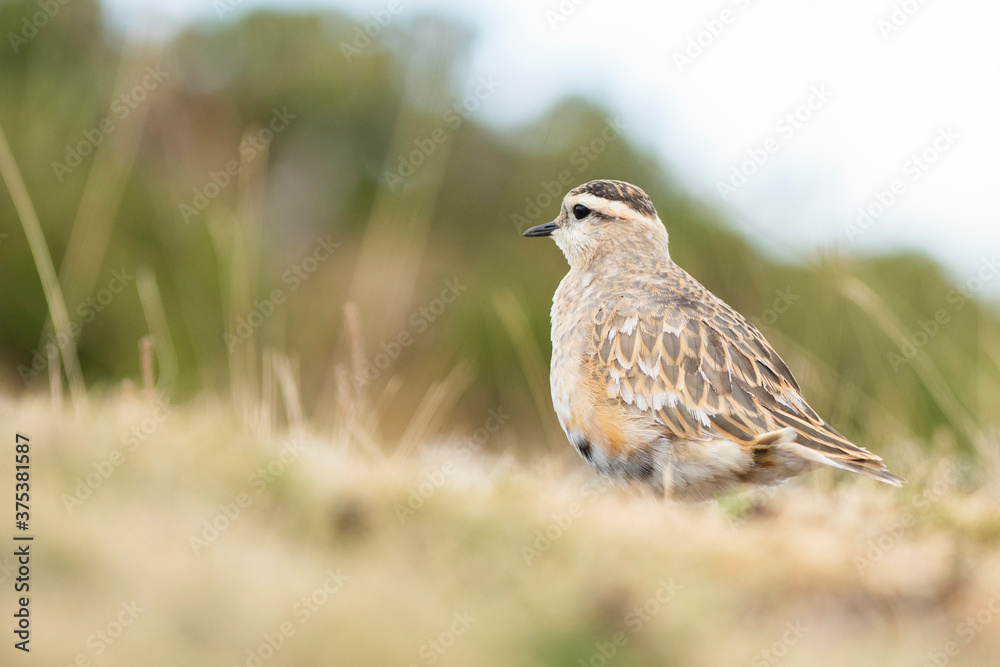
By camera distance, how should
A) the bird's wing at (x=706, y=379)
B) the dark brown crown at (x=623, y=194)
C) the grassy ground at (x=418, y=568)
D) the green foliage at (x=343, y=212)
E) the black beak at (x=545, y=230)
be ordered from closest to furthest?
the grassy ground at (x=418, y=568) → the bird's wing at (x=706, y=379) → the dark brown crown at (x=623, y=194) → the black beak at (x=545, y=230) → the green foliage at (x=343, y=212)

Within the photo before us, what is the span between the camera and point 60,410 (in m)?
5.62

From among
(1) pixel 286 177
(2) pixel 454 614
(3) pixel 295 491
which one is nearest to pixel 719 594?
(2) pixel 454 614

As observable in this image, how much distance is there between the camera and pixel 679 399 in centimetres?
603

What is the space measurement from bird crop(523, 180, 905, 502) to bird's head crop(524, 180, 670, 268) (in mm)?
592

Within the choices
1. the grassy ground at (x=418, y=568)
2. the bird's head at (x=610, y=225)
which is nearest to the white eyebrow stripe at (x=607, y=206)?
the bird's head at (x=610, y=225)

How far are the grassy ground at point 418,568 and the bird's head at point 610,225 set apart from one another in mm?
2640

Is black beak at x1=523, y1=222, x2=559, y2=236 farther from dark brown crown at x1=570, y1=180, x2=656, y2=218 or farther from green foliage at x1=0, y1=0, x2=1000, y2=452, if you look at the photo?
green foliage at x1=0, y1=0, x2=1000, y2=452

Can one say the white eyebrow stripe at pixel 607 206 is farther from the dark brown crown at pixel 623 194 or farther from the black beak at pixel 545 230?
the black beak at pixel 545 230

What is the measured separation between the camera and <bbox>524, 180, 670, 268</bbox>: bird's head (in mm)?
7797

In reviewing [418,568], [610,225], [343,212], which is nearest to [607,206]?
[610,225]

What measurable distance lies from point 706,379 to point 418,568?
267 cm

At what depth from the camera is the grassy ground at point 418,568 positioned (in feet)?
11.8

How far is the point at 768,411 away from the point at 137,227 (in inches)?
486

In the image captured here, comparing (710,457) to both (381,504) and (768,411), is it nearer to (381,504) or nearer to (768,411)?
(768,411)
